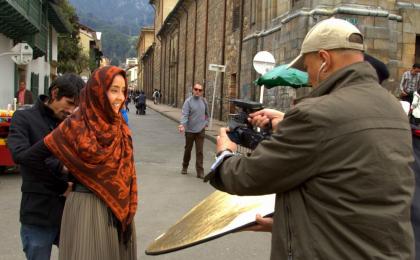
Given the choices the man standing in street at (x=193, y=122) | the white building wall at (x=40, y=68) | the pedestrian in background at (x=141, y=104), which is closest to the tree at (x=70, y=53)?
the pedestrian in background at (x=141, y=104)

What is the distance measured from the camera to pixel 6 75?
19.8m

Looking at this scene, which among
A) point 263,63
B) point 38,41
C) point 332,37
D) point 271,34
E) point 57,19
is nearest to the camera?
point 332,37

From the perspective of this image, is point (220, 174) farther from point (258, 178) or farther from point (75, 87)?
point (75, 87)

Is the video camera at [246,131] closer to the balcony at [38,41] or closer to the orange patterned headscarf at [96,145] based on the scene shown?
the orange patterned headscarf at [96,145]

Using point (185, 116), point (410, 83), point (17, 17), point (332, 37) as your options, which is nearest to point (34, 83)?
point (17, 17)

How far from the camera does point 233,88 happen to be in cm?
2462

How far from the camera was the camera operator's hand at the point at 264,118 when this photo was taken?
2240 mm

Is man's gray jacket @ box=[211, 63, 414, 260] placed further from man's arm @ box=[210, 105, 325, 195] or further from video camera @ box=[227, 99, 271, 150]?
video camera @ box=[227, 99, 271, 150]

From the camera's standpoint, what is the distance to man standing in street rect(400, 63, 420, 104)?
11.9 meters

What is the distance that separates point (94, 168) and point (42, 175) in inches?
15.3

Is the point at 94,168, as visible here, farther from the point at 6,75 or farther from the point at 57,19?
the point at 57,19

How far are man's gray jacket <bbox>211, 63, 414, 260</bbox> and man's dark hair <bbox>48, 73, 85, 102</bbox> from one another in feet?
5.42

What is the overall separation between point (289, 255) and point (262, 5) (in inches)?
715

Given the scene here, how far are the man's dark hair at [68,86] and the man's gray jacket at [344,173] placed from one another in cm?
165
